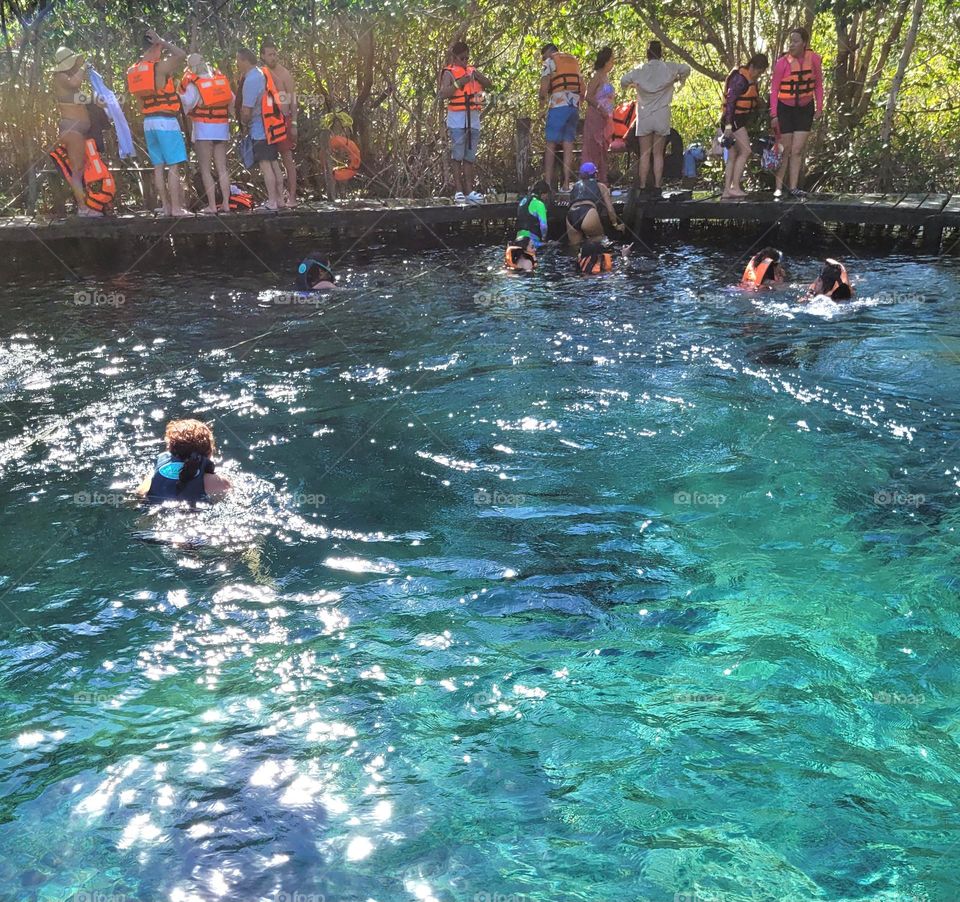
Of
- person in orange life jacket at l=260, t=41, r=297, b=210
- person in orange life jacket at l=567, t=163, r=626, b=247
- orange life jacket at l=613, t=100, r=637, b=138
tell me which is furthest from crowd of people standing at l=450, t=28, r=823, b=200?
person in orange life jacket at l=260, t=41, r=297, b=210

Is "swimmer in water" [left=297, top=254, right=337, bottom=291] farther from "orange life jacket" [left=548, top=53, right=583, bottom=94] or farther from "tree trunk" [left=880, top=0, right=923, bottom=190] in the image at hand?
"tree trunk" [left=880, top=0, right=923, bottom=190]

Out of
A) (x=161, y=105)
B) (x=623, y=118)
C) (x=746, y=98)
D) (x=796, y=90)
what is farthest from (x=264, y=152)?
(x=796, y=90)

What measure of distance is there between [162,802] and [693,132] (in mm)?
16739

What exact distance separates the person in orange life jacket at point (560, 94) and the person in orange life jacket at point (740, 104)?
7.04 ft

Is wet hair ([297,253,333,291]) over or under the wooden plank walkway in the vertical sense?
under

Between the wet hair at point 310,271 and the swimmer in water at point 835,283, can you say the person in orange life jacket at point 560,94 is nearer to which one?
the wet hair at point 310,271

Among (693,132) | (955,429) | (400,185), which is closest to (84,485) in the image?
(955,429)

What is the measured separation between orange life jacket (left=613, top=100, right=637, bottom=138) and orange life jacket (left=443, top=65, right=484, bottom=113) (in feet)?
11.0

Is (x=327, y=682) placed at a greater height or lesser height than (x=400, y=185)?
lesser

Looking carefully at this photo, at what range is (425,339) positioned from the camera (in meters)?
9.17

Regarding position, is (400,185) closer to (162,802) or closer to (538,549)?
(538,549)

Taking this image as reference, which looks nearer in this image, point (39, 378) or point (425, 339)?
point (39, 378)

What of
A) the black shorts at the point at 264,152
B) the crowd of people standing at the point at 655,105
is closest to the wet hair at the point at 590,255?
the crowd of people standing at the point at 655,105

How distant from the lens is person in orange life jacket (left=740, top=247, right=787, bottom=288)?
10312 millimetres
